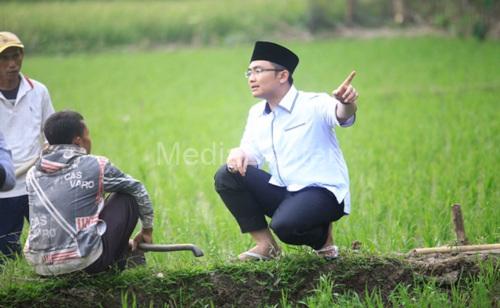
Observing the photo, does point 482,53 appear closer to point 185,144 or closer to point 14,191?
point 185,144

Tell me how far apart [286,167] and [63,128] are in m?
1.16

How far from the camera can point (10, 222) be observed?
461cm

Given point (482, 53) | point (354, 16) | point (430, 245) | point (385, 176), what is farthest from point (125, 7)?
point (430, 245)

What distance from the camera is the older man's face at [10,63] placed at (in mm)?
4561

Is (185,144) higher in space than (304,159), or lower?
lower

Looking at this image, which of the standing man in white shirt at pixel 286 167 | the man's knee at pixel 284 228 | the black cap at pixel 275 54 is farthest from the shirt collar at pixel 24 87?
the man's knee at pixel 284 228

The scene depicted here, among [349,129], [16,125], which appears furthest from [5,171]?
[349,129]

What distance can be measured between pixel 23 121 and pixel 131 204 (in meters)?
1.26

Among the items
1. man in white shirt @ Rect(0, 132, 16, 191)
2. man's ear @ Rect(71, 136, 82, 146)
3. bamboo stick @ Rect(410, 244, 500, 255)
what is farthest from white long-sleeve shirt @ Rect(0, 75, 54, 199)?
bamboo stick @ Rect(410, 244, 500, 255)

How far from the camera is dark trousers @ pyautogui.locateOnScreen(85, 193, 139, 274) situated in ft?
12.2

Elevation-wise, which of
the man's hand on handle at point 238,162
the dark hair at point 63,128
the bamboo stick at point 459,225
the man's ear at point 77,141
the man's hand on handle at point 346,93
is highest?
the man's hand on handle at point 346,93

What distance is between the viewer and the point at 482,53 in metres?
17.9

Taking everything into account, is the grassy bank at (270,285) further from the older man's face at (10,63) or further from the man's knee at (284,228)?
the older man's face at (10,63)

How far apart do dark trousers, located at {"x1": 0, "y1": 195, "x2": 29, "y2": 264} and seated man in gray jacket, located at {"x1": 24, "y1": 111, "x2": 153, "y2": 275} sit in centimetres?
94
